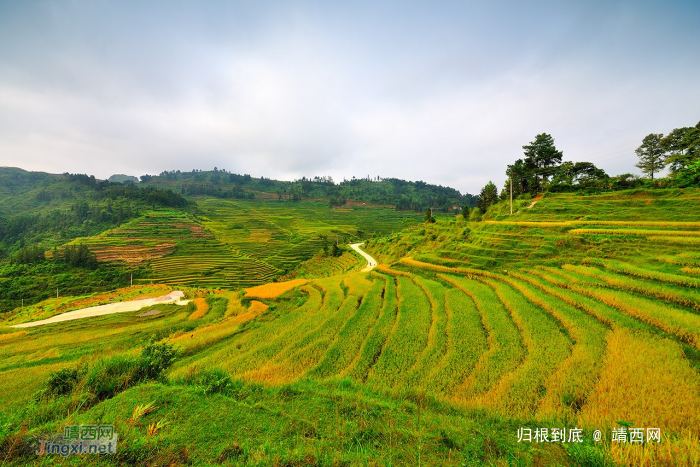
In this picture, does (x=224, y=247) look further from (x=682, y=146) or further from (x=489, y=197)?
(x=682, y=146)

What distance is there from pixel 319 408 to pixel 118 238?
85054 mm

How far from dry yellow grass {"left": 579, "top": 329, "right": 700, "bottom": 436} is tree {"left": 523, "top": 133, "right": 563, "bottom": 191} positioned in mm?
37388

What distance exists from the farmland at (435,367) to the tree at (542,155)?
839 inches

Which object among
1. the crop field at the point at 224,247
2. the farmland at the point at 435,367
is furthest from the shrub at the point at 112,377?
the crop field at the point at 224,247

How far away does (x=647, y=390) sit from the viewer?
198 inches

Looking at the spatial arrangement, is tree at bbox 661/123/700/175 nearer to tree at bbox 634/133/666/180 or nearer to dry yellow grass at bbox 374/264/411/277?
tree at bbox 634/133/666/180

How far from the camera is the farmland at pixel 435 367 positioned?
Answer: 11.3 feet

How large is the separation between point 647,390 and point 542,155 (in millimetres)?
40496

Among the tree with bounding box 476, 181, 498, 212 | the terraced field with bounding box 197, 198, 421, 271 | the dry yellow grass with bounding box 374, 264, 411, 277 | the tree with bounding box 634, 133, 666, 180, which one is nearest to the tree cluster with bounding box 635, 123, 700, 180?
the tree with bounding box 634, 133, 666, 180

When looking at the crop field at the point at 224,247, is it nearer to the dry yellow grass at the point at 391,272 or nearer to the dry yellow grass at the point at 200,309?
the dry yellow grass at the point at 391,272

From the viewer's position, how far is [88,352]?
9906 millimetres

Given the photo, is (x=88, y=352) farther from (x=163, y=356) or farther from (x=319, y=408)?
(x=319, y=408)

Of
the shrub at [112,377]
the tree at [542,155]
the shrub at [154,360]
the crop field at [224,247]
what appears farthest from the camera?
the crop field at [224,247]

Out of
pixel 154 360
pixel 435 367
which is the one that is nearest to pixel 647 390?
pixel 435 367
